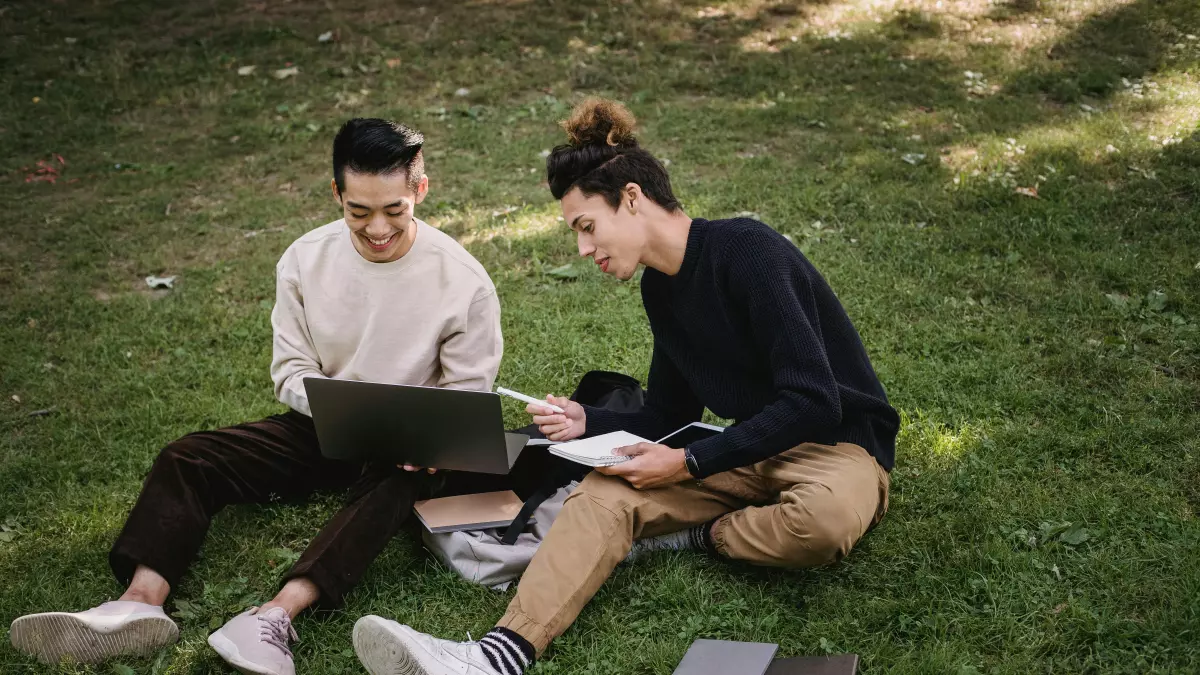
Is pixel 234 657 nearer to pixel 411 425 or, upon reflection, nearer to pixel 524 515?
pixel 411 425

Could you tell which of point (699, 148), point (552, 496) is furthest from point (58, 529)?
point (699, 148)

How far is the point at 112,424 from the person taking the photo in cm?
447

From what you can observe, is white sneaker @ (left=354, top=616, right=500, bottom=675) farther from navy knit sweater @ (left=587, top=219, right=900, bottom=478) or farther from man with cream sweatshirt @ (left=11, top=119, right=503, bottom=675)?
navy knit sweater @ (left=587, top=219, right=900, bottom=478)

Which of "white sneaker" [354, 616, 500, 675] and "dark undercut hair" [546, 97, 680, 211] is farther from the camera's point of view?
"dark undercut hair" [546, 97, 680, 211]

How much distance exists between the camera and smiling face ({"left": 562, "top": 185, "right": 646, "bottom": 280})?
307cm

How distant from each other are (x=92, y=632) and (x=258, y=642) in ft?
1.72

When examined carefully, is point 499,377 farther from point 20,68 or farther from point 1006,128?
point 20,68

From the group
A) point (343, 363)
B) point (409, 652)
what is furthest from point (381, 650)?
point (343, 363)

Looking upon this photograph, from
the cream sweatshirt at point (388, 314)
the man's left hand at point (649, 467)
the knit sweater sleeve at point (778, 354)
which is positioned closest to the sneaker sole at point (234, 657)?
the cream sweatshirt at point (388, 314)

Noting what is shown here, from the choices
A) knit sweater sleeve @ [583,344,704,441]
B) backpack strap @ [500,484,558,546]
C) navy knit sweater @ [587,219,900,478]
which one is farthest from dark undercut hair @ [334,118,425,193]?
backpack strap @ [500,484,558,546]

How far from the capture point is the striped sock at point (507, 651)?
276cm

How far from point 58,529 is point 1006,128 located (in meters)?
6.36

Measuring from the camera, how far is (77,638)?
292 cm

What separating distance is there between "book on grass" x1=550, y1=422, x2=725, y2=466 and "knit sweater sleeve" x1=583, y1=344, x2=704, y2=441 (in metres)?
0.05
